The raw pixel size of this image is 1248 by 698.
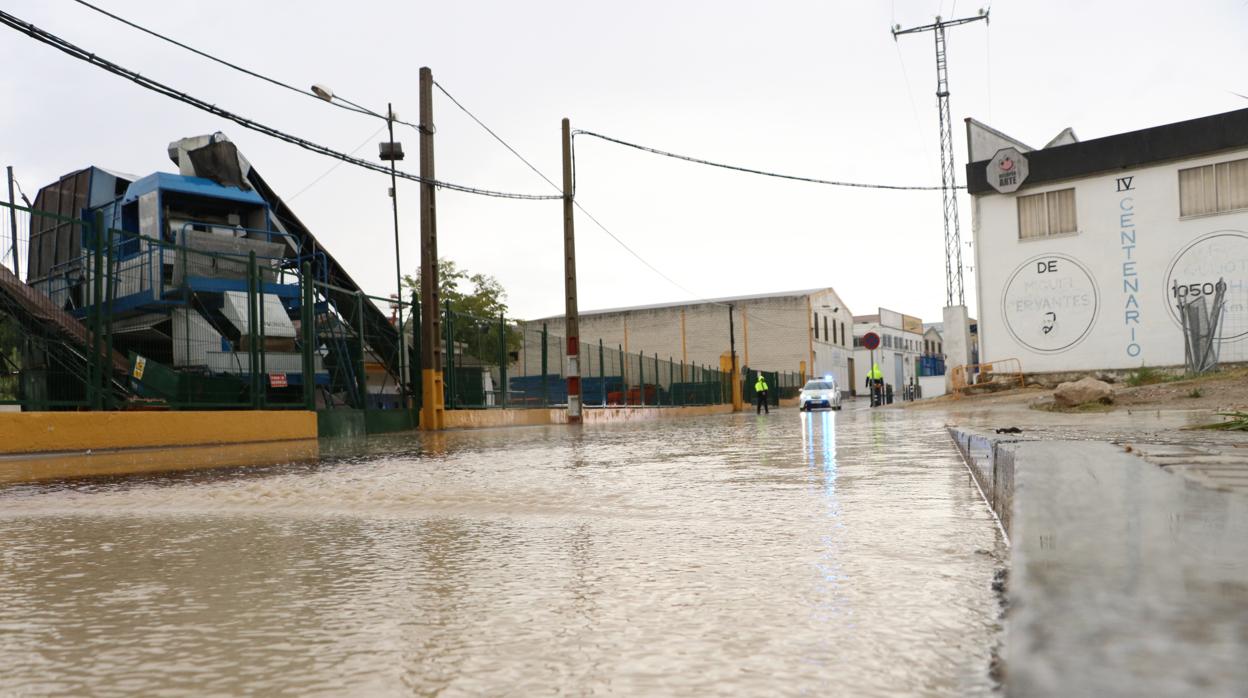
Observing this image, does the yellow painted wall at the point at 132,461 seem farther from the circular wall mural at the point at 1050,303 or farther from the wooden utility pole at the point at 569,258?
the circular wall mural at the point at 1050,303

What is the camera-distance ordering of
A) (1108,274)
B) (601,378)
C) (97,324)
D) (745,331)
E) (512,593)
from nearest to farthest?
(512,593), (97,324), (1108,274), (601,378), (745,331)

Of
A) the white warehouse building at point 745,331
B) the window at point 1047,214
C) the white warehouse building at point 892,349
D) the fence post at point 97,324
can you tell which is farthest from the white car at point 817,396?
the white warehouse building at point 892,349

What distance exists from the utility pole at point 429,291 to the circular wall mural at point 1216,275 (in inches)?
853

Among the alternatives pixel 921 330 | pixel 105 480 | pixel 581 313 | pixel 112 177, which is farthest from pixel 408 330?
pixel 921 330

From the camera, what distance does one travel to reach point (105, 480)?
20.6 ft

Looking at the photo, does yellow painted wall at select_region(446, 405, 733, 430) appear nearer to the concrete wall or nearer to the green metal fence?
the green metal fence

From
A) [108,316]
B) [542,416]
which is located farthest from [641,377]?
[108,316]

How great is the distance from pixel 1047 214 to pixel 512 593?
3098 cm

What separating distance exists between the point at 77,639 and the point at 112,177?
19.8 meters

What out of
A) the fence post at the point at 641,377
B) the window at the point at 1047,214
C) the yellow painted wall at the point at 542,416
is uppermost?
the window at the point at 1047,214

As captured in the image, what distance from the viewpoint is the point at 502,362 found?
2100 centimetres

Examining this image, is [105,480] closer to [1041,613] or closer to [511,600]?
[511,600]

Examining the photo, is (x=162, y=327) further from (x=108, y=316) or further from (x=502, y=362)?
(x=502, y=362)

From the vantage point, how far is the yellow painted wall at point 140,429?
31.3 feet
